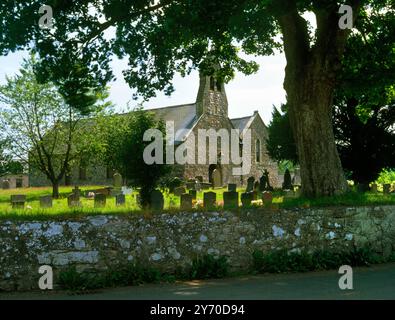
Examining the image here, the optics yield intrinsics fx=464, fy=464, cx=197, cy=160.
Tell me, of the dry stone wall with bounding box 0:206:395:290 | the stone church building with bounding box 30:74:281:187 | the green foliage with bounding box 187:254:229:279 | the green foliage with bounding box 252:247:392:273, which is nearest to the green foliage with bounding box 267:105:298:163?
the stone church building with bounding box 30:74:281:187

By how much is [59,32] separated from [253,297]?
9233mm

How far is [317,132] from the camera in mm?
12734

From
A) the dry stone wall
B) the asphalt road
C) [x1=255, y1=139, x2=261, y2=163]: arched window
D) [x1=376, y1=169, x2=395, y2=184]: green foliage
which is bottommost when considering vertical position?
the asphalt road

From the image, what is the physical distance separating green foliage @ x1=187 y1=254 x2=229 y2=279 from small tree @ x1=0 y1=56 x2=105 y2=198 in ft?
89.8

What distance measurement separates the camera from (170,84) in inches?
634

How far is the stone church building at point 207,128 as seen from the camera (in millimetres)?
45875

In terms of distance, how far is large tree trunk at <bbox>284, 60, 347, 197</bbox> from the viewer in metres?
12.7

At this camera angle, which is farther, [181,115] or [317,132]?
[181,115]

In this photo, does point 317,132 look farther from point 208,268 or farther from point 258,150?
point 258,150

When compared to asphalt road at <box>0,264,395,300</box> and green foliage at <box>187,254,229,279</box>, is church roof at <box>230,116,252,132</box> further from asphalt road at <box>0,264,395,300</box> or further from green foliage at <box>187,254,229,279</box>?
asphalt road at <box>0,264,395,300</box>

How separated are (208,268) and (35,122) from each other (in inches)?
1137

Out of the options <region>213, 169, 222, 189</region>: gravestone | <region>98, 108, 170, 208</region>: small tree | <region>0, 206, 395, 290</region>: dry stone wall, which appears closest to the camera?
<region>0, 206, 395, 290</region>: dry stone wall

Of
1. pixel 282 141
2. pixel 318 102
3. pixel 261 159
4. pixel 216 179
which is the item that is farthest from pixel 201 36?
pixel 261 159

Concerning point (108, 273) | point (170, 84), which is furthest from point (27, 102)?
point (108, 273)
